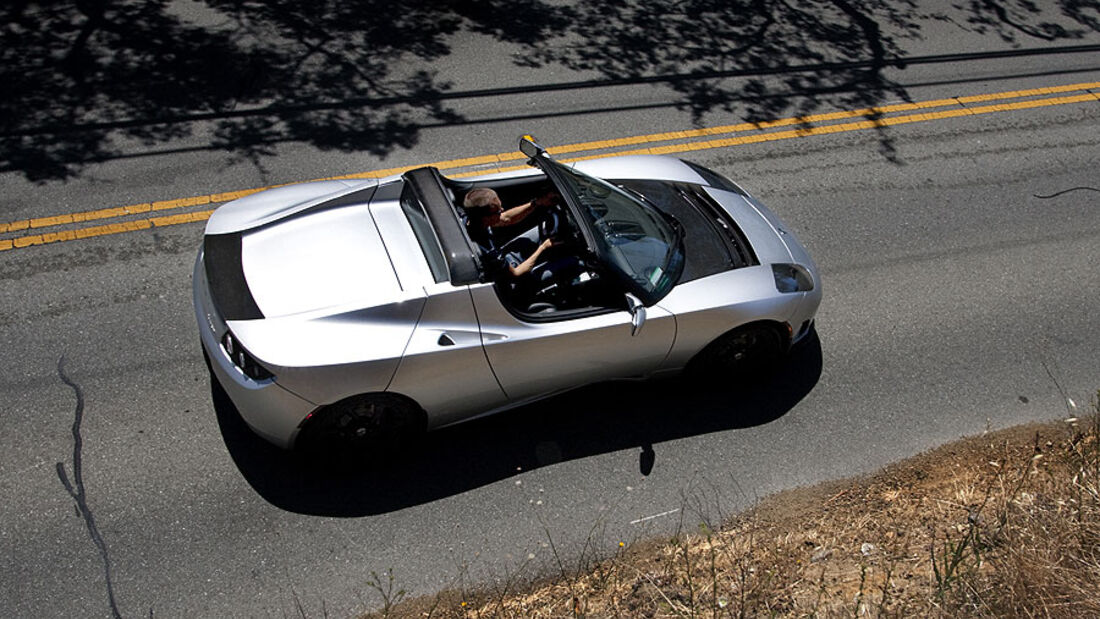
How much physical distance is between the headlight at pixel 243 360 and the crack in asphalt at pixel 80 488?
1305 millimetres

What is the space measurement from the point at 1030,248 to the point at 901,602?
4.49 metres

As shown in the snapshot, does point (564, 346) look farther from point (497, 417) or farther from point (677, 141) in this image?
point (677, 141)

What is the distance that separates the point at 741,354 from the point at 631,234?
3.83 ft

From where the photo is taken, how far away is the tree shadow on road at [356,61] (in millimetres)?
8312

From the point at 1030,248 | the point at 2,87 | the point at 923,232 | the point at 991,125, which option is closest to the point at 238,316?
the point at 2,87

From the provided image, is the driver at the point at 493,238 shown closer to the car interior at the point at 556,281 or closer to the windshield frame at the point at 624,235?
the car interior at the point at 556,281

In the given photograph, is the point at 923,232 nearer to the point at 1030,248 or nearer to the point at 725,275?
the point at 1030,248

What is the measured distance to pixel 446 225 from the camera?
545cm

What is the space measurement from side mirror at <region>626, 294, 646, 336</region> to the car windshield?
4.1 inches

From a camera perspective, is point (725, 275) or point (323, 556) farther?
point (725, 275)

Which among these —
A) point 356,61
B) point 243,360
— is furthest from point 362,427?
point 356,61

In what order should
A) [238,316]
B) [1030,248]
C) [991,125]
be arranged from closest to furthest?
[238,316]
[1030,248]
[991,125]

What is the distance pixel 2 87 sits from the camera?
842 centimetres

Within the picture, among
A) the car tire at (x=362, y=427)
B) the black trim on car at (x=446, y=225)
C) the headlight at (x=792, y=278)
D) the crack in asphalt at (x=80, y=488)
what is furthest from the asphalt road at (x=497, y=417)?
the black trim on car at (x=446, y=225)
